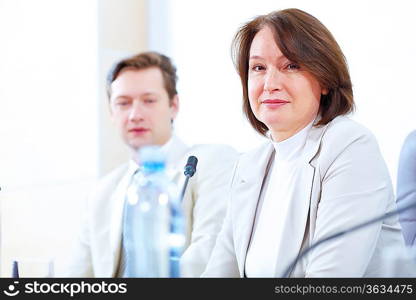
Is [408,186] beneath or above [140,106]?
beneath

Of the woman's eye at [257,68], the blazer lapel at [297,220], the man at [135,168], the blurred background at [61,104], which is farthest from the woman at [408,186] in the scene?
the blurred background at [61,104]

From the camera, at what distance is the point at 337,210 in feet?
4.59

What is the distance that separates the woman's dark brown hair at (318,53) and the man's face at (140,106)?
2.59 feet

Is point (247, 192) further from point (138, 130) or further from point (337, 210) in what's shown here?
point (138, 130)

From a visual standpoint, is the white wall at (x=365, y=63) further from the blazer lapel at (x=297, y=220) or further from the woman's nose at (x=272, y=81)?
the blazer lapel at (x=297, y=220)

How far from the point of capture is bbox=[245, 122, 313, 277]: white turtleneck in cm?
150

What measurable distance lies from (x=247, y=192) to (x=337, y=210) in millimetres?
277

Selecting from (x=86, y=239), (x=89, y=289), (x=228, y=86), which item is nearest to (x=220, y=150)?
(x=86, y=239)

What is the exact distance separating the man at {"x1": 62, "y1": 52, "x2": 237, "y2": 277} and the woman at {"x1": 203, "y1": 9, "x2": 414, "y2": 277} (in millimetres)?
291

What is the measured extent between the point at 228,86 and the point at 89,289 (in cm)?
184

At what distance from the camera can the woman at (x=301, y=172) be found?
1398mm

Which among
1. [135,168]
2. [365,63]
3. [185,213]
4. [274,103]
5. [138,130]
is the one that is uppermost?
[365,63]

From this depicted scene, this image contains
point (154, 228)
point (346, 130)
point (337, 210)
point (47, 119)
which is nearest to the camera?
point (154, 228)

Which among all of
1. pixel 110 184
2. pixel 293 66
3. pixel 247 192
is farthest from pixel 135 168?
pixel 293 66
